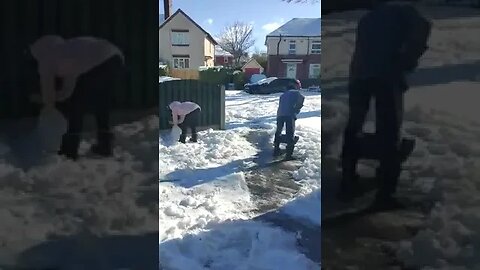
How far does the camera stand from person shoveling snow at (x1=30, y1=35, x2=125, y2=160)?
2.02 metres

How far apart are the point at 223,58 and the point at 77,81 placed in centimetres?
220

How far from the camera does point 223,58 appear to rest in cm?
417

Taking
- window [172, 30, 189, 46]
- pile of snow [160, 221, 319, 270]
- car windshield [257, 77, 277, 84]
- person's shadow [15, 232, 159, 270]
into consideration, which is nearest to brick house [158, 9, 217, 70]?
window [172, 30, 189, 46]

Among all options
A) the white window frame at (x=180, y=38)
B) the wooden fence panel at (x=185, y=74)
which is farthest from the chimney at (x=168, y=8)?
the wooden fence panel at (x=185, y=74)

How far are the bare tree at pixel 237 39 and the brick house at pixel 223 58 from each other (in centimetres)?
9

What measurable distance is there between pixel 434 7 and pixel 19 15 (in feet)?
5.19

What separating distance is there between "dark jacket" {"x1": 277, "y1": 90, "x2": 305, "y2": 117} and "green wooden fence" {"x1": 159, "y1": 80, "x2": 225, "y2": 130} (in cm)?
64

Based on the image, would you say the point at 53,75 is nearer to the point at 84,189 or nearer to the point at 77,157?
the point at 77,157

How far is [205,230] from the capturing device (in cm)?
328

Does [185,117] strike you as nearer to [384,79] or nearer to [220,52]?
[220,52]

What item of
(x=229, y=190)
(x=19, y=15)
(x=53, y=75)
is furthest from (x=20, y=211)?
(x=229, y=190)

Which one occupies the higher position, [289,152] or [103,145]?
[103,145]

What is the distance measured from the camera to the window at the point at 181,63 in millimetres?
4034

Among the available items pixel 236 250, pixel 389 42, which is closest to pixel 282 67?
pixel 236 250
